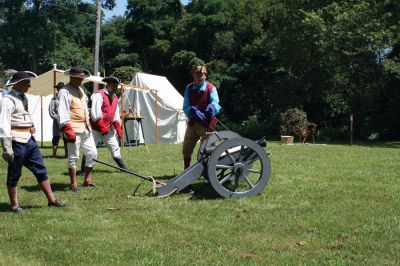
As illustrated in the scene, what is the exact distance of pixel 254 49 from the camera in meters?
30.5

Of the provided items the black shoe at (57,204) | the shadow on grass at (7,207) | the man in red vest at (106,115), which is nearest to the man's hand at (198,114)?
the man in red vest at (106,115)

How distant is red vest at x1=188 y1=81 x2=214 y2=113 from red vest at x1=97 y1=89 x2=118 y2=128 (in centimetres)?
138

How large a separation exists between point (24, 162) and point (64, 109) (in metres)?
1.25

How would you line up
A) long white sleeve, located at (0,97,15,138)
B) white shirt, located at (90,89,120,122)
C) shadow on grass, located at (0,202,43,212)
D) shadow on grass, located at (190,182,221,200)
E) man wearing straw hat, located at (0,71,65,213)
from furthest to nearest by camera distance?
white shirt, located at (90,89,120,122), shadow on grass, located at (190,182,221,200), shadow on grass, located at (0,202,43,212), man wearing straw hat, located at (0,71,65,213), long white sleeve, located at (0,97,15,138)

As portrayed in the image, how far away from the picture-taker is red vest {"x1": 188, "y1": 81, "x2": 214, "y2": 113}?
7.61 metres

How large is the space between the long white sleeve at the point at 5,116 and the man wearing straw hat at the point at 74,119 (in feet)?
4.32

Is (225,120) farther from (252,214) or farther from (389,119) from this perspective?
(252,214)

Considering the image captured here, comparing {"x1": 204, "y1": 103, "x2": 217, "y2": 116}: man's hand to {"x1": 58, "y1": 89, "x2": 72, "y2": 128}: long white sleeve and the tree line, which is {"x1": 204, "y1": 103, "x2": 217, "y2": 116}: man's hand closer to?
{"x1": 58, "y1": 89, "x2": 72, "y2": 128}: long white sleeve

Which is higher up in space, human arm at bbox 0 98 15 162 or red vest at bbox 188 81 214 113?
red vest at bbox 188 81 214 113

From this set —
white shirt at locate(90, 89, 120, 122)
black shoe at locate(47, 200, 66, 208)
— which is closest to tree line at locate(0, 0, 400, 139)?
white shirt at locate(90, 89, 120, 122)

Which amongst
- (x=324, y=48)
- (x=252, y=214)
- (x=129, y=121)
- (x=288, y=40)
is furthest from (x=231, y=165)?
(x=288, y=40)

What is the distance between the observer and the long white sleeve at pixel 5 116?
18.1ft

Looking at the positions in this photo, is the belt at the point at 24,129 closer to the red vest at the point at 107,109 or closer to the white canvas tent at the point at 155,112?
the red vest at the point at 107,109

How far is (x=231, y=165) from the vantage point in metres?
6.65
